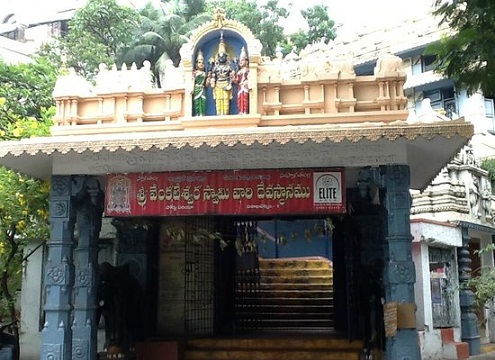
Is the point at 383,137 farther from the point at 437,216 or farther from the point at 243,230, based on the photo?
the point at 437,216

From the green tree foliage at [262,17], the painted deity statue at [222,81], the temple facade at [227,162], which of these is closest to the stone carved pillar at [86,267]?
the temple facade at [227,162]

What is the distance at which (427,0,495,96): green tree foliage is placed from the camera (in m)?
6.58

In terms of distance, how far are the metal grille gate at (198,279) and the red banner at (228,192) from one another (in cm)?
252

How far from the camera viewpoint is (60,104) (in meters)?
9.57

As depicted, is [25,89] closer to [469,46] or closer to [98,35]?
[98,35]

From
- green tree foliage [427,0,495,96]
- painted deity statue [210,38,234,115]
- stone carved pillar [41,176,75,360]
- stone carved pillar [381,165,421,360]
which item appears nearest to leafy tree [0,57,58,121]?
stone carved pillar [41,176,75,360]

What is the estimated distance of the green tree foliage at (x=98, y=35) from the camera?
23531 mm

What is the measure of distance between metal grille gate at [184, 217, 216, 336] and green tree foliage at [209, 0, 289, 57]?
54.8 ft

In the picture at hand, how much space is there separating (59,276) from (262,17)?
21.0 meters

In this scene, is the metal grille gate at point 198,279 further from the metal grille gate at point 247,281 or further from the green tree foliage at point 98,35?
the green tree foliage at point 98,35

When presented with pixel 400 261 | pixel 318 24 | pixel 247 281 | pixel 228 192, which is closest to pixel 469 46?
pixel 400 261

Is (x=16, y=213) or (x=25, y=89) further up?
(x=25, y=89)

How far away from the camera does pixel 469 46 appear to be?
6895 millimetres

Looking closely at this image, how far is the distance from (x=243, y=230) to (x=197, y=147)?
540 cm
